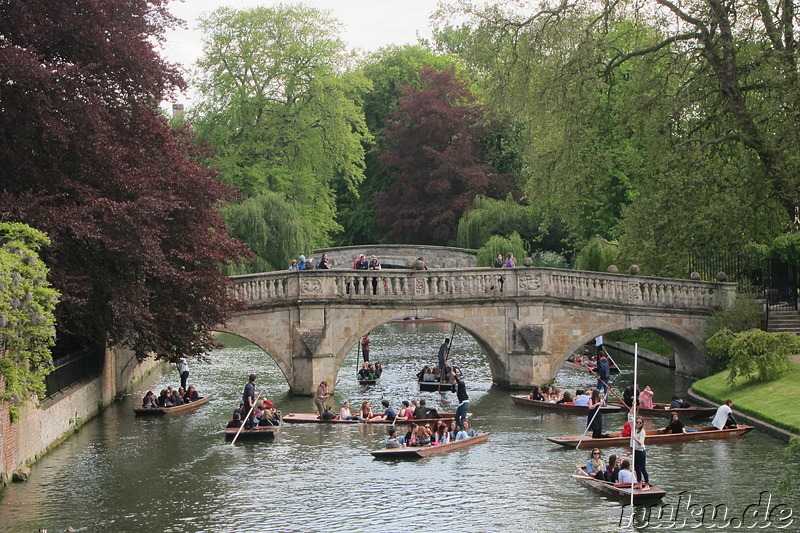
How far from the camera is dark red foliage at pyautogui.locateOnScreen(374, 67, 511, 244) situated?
60.3 meters

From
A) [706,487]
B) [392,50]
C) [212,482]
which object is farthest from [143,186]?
[392,50]

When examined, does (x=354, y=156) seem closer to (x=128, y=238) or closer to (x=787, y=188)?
(x=787, y=188)

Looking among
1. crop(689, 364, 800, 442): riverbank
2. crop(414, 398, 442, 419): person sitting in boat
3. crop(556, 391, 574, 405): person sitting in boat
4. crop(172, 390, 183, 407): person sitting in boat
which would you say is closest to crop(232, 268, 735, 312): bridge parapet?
crop(689, 364, 800, 442): riverbank

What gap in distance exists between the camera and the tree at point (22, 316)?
63.1ft

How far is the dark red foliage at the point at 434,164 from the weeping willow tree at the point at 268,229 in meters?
12.0

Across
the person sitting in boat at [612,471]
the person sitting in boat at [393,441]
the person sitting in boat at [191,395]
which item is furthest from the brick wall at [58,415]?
the person sitting in boat at [612,471]

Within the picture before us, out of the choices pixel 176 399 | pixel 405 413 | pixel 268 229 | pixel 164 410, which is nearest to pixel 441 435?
pixel 405 413

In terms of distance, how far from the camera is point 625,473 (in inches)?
808

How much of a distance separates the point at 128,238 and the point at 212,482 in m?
5.94

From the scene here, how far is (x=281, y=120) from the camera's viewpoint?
57.0 metres

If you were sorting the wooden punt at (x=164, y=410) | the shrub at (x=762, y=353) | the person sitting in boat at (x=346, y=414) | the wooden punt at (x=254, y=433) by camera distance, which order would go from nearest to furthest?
1. the wooden punt at (x=254, y=433)
2. the person sitting in boat at (x=346, y=414)
3. the shrub at (x=762, y=353)
4. the wooden punt at (x=164, y=410)

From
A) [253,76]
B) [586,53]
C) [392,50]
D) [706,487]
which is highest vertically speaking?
[392,50]

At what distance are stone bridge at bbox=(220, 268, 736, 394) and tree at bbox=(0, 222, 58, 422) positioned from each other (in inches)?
450

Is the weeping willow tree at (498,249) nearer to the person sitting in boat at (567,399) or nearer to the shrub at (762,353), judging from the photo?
the person sitting in boat at (567,399)
